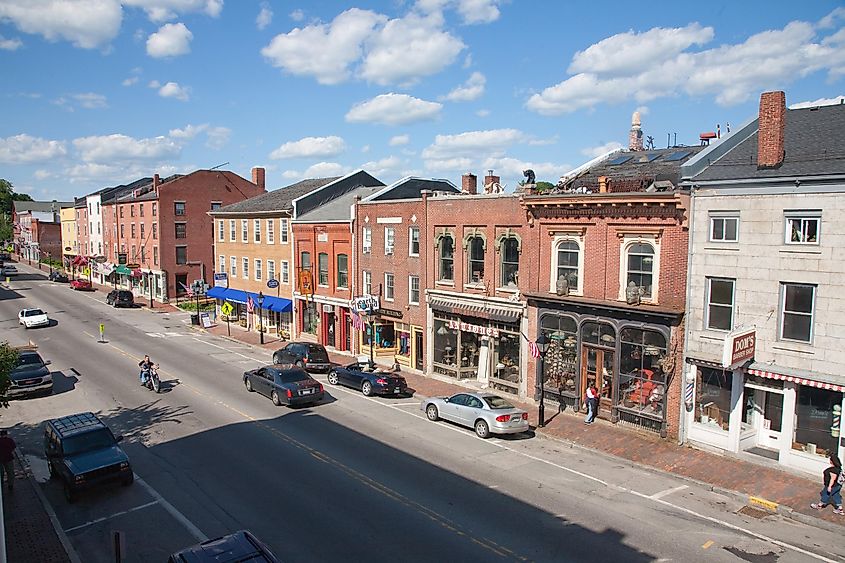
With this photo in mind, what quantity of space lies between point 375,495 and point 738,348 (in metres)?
11.5

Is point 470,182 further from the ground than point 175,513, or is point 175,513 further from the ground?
point 470,182

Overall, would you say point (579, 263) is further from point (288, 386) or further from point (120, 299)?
point (120, 299)

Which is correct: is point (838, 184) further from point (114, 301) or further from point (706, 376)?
point (114, 301)

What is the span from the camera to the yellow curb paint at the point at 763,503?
1672 centimetres

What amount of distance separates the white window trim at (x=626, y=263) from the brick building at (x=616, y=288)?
4 centimetres

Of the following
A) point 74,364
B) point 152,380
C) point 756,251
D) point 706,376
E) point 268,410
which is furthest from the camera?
point 74,364

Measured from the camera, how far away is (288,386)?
2652 cm

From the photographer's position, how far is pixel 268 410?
26094mm

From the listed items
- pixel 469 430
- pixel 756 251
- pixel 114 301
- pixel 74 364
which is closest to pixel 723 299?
pixel 756 251

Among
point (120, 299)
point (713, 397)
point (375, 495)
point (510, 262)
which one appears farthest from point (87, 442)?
point (120, 299)

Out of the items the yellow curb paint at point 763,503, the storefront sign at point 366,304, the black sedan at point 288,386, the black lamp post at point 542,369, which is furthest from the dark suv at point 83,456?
the storefront sign at point 366,304

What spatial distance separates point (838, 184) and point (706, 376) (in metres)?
7.23

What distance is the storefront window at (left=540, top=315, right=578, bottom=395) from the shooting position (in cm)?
2564

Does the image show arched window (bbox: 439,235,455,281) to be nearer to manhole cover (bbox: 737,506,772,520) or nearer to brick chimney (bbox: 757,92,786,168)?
brick chimney (bbox: 757,92,786,168)
